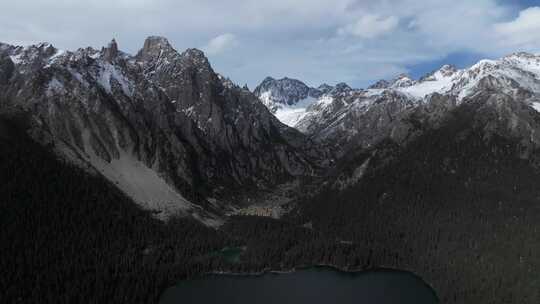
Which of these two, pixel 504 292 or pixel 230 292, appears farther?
pixel 230 292

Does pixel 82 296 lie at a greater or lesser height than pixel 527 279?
lesser

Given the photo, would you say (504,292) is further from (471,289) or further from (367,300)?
(367,300)

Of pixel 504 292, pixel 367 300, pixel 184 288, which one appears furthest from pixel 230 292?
pixel 504 292

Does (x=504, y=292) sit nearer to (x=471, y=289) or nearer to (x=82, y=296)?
(x=471, y=289)

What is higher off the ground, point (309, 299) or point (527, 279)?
point (527, 279)

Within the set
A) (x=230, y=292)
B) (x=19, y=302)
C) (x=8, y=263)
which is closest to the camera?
(x=19, y=302)

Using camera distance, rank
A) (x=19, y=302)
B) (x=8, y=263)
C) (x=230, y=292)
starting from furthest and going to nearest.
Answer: (x=230, y=292), (x=8, y=263), (x=19, y=302)

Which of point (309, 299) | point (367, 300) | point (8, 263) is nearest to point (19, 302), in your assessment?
point (8, 263)

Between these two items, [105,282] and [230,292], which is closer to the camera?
[105,282]
